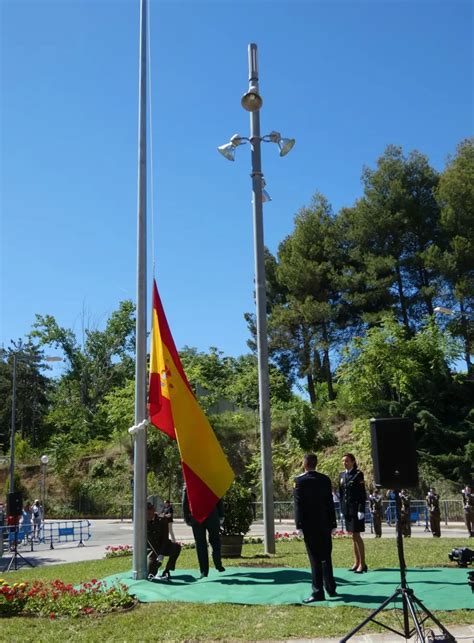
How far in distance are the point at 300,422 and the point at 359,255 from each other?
12081 millimetres

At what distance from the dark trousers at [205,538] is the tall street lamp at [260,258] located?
10.2 feet

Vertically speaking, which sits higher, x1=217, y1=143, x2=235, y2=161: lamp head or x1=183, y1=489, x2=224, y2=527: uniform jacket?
x1=217, y1=143, x2=235, y2=161: lamp head

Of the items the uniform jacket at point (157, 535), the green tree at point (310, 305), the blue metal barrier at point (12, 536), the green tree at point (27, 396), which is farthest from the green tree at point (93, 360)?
the uniform jacket at point (157, 535)

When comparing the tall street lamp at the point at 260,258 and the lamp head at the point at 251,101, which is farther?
the lamp head at the point at 251,101

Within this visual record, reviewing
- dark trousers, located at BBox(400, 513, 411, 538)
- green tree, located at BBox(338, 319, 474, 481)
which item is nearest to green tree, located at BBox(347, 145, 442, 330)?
green tree, located at BBox(338, 319, 474, 481)

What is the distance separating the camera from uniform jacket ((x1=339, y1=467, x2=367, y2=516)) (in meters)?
9.42

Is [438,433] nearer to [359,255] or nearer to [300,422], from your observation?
[300,422]

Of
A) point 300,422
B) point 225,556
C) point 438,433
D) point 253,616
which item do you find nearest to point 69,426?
point 300,422

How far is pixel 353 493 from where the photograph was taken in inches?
374

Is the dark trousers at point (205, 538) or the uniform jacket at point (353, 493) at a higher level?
the uniform jacket at point (353, 493)

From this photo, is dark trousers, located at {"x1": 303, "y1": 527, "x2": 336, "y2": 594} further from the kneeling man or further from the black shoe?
the kneeling man

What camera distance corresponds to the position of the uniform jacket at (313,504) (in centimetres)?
791

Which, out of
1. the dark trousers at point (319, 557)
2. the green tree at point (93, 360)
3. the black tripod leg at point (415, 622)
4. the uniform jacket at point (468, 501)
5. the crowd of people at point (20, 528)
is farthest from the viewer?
the green tree at point (93, 360)

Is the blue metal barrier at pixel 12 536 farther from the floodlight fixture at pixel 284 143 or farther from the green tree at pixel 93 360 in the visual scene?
the green tree at pixel 93 360
